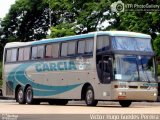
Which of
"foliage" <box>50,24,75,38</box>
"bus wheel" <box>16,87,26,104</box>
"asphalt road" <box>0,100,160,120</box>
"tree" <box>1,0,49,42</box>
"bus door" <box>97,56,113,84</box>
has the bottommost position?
"asphalt road" <box>0,100,160,120</box>

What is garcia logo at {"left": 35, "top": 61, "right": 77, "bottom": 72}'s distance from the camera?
30470 millimetres

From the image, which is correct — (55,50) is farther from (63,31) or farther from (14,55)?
(63,31)

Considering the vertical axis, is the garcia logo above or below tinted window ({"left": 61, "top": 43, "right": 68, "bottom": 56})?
below

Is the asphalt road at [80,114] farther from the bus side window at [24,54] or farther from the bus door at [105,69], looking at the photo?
the bus side window at [24,54]

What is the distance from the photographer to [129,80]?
27.6 m

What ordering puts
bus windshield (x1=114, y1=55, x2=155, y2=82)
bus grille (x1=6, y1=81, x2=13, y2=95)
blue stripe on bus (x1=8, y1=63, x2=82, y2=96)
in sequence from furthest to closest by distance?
bus grille (x1=6, y1=81, x2=13, y2=95) → blue stripe on bus (x1=8, y1=63, x2=82, y2=96) → bus windshield (x1=114, y1=55, x2=155, y2=82)

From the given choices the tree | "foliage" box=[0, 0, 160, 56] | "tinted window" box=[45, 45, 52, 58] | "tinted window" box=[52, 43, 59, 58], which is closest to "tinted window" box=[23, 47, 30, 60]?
"tinted window" box=[45, 45, 52, 58]

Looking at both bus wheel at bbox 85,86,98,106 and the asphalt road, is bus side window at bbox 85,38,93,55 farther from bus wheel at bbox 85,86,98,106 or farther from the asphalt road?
the asphalt road

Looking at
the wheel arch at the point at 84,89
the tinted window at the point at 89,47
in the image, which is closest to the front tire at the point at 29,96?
the wheel arch at the point at 84,89

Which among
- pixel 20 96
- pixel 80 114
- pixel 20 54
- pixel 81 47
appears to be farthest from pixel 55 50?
pixel 80 114

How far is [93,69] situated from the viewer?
28609 millimetres

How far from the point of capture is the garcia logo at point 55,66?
30470mm

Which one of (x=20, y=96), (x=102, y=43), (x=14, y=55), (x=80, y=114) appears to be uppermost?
(x=102, y=43)

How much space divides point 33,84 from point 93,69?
20.8 ft
